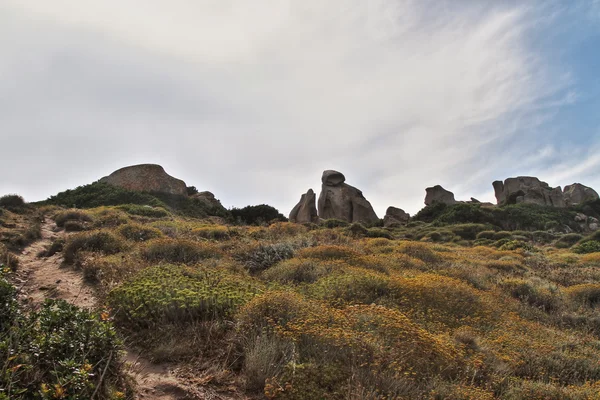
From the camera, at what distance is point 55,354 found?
3.29 meters

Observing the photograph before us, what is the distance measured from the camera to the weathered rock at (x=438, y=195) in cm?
5719

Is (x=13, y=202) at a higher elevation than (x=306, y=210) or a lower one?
lower

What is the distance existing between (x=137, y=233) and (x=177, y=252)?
147 inches

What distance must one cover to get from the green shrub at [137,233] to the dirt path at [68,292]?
219cm

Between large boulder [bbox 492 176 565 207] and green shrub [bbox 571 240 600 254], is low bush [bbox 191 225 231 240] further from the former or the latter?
large boulder [bbox 492 176 565 207]

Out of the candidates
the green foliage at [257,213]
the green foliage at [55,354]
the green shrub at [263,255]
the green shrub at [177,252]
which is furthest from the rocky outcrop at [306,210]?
the green foliage at [55,354]

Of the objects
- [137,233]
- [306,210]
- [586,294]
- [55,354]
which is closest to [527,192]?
[306,210]

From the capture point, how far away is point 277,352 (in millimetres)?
4480

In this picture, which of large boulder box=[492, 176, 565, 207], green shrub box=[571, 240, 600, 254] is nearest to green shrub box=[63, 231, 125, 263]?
green shrub box=[571, 240, 600, 254]

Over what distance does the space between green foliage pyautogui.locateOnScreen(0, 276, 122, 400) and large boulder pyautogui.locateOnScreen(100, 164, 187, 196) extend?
118 ft

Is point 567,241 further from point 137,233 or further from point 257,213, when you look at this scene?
point 137,233

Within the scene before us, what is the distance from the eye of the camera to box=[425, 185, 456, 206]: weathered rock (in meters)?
57.2

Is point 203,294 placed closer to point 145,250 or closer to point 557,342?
point 145,250

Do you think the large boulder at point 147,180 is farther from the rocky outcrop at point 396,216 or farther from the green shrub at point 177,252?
the green shrub at point 177,252
